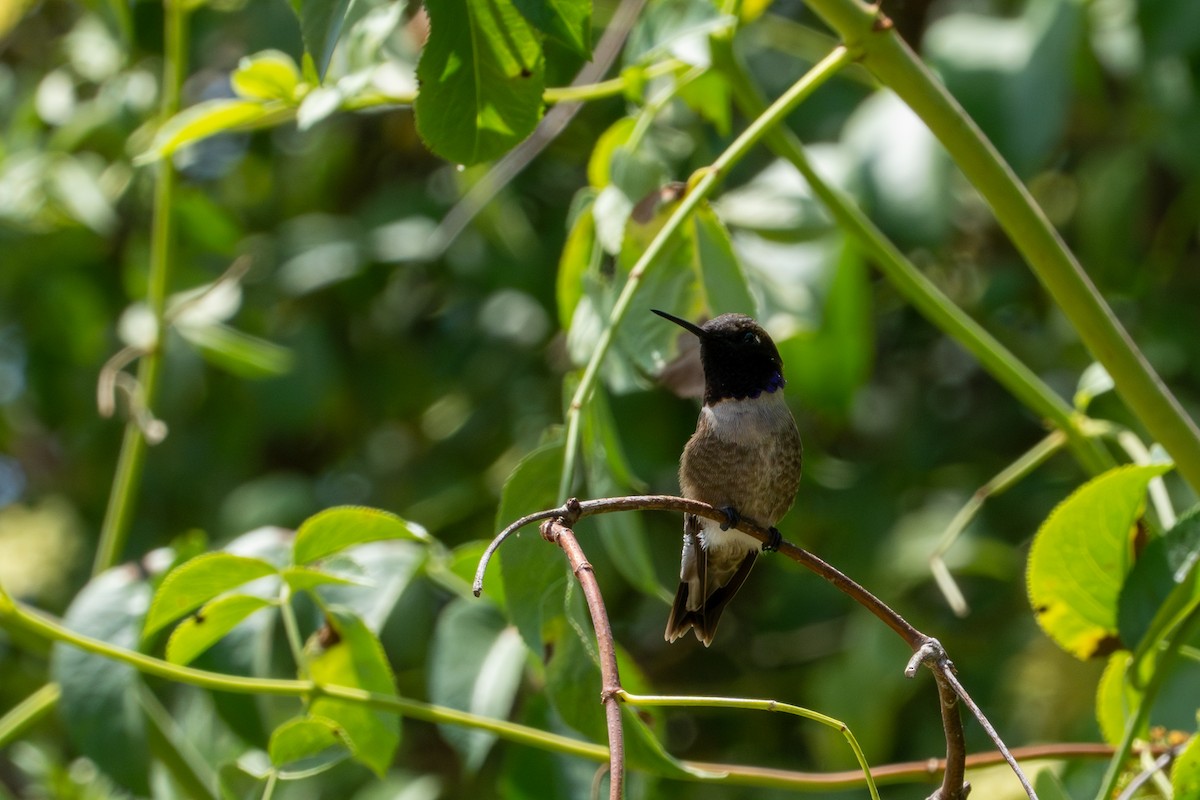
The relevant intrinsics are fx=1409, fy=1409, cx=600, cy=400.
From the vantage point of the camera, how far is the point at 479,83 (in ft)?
5.57

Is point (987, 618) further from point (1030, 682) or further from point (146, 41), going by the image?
point (146, 41)

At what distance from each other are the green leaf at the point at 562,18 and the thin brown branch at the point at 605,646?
671 mm

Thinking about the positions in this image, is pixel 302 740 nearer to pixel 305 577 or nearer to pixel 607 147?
pixel 305 577

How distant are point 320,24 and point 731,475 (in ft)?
3.84

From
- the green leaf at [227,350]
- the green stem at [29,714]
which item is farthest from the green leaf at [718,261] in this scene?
the green leaf at [227,350]

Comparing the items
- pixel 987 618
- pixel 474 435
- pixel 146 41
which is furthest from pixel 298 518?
pixel 987 618

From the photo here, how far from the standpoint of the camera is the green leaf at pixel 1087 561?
189 centimetres

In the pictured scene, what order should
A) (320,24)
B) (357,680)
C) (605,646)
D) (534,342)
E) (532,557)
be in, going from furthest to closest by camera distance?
(534,342) → (357,680) → (532,557) → (320,24) → (605,646)

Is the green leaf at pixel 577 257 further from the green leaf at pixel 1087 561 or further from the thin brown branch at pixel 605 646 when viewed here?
the thin brown branch at pixel 605 646

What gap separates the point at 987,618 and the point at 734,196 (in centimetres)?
152

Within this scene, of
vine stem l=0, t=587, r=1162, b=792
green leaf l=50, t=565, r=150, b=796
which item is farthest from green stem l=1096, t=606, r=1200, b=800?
green leaf l=50, t=565, r=150, b=796

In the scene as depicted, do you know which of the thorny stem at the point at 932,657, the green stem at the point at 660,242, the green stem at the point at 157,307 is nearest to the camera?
the thorny stem at the point at 932,657

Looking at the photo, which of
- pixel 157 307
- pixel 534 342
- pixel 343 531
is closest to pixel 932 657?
pixel 343 531

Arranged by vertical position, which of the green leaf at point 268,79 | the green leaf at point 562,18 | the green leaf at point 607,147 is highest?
the green leaf at point 562,18
